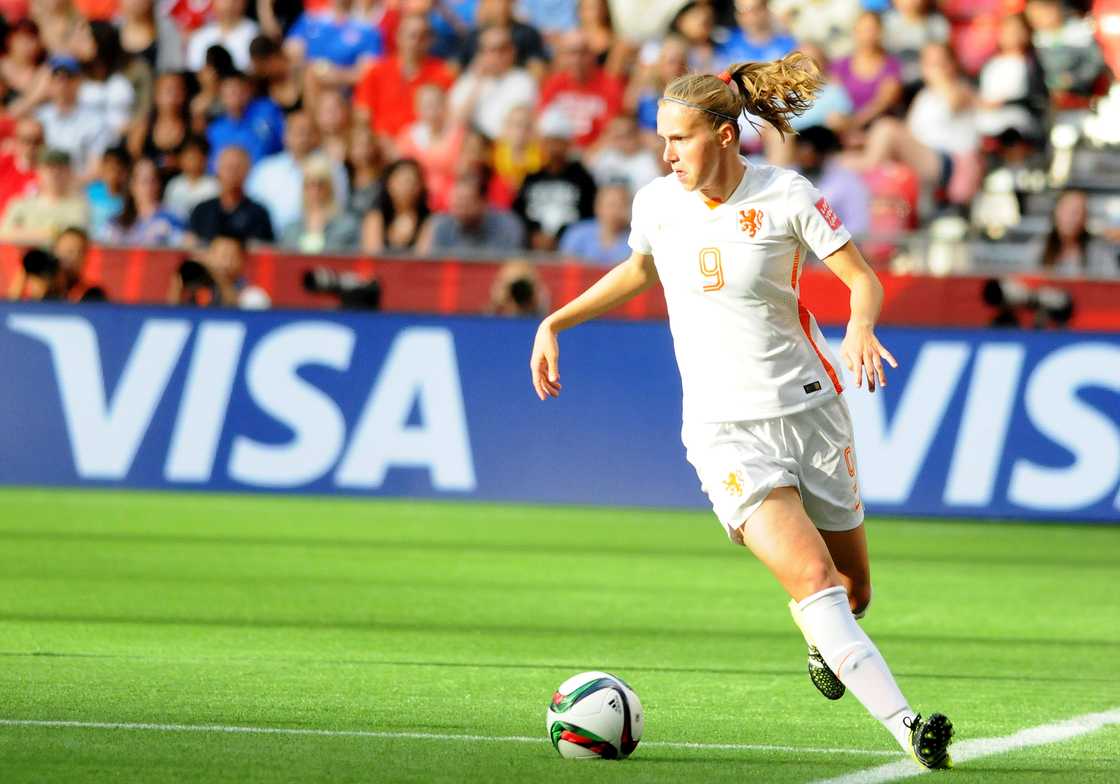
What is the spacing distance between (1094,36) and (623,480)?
7.11 meters

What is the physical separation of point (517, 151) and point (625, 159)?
3.37 feet

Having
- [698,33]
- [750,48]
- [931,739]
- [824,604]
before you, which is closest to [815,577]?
[824,604]

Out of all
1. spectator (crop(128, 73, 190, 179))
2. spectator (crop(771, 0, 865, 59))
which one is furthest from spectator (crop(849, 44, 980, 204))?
spectator (crop(128, 73, 190, 179))

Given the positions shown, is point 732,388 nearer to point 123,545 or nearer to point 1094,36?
point 123,545

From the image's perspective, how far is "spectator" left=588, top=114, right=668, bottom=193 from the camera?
17.3 m

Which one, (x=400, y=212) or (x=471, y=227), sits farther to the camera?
(x=400, y=212)

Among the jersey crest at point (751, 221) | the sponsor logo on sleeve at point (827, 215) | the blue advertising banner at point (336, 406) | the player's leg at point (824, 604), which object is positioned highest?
the sponsor logo on sleeve at point (827, 215)

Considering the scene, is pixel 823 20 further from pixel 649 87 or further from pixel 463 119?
pixel 463 119

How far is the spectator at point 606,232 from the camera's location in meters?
15.8

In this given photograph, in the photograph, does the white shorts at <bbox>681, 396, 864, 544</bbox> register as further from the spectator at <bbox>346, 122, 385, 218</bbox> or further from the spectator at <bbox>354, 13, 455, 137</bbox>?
the spectator at <bbox>354, 13, 455, 137</bbox>

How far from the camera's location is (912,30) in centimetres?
1892

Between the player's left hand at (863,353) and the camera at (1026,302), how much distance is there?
8950 mm

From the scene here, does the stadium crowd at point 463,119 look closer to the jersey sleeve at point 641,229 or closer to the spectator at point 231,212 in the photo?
the spectator at point 231,212

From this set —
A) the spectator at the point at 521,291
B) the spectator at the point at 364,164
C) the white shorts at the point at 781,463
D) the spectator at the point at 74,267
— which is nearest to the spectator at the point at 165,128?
the spectator at the point at 364,164
